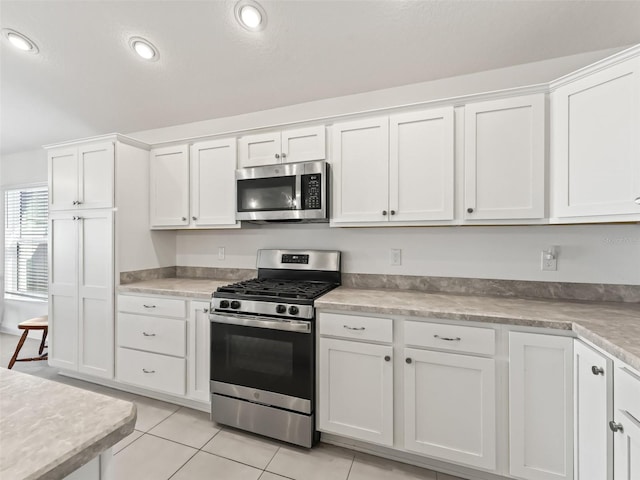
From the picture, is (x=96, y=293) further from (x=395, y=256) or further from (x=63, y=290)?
(x=395, y=256)

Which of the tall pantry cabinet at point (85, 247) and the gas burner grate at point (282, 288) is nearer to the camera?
the gas burner grate at point (282, 288)

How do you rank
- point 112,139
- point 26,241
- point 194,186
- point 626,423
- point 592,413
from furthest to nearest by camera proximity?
point 26,241 → point 194,186 → point 112,139 → point 592,413 → point 626,423

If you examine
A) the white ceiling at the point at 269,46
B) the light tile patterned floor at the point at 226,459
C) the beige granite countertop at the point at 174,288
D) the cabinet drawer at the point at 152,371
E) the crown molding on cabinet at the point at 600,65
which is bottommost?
the light tile patterned floor at the point at 226,459

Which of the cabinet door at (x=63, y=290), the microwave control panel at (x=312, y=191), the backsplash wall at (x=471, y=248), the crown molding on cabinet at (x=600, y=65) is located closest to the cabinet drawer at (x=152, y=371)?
the cabinet door at (x=63, y=290)

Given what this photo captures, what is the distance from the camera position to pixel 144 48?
2418 mm


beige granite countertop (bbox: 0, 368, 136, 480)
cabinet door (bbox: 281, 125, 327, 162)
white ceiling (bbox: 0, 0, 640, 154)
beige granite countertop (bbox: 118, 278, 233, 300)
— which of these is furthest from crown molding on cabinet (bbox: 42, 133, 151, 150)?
beige granite countertop (bbox: 0, 368, 136, 480)

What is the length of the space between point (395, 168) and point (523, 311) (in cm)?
116

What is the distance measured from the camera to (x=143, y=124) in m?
3.29

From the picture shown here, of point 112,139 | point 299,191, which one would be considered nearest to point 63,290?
point 112,139

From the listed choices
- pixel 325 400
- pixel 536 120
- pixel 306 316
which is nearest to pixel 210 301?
pixel 306 316

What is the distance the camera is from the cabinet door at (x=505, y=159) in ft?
6.01

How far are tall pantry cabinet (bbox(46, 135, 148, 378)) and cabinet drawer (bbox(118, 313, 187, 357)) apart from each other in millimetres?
145

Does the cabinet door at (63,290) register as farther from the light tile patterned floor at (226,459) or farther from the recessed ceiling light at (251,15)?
the recessed ceiling light at (251,15)

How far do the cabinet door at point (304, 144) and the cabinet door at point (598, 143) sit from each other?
1.46 m
